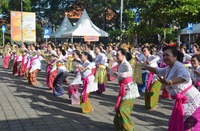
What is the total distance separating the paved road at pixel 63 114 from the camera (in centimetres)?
592

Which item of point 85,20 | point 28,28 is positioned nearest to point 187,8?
point 85,20

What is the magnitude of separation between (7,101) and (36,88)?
8.25 feet

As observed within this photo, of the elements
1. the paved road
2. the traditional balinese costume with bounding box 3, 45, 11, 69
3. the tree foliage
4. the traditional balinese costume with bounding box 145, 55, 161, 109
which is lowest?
the paved road

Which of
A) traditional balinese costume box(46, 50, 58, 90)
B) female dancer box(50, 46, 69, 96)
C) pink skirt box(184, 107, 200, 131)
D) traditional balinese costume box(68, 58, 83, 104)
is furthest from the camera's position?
traditional balinese costume box(46, 50, 58, 90)

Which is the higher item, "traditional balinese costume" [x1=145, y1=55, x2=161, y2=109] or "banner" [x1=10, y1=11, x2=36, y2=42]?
"banner" [x1=10, y1=11, x2=36, y2=42]

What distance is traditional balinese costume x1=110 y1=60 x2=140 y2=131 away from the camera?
531 centimetres

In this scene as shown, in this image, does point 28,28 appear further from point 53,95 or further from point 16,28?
point 53,95

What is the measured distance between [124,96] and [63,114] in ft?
6.71

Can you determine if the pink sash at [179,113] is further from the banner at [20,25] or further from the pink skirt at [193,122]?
the banner at [20,25]

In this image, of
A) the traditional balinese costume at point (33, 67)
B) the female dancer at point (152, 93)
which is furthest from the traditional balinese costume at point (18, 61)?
the female dancer at point (152, 93)

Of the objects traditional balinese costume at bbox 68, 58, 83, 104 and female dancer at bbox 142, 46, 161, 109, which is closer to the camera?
female dancer at bbox 142, 46, 161, 109

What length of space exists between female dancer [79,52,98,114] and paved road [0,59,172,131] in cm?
21

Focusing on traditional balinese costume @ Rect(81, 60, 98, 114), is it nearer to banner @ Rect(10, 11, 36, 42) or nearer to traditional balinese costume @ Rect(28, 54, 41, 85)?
traditional balinese costume @ Rect(28, 54, 41, 85)

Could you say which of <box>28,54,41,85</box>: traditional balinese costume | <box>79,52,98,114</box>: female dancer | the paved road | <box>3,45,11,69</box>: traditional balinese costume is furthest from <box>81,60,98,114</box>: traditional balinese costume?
<box>3,45,11,69</box>: traditional balinese costume
